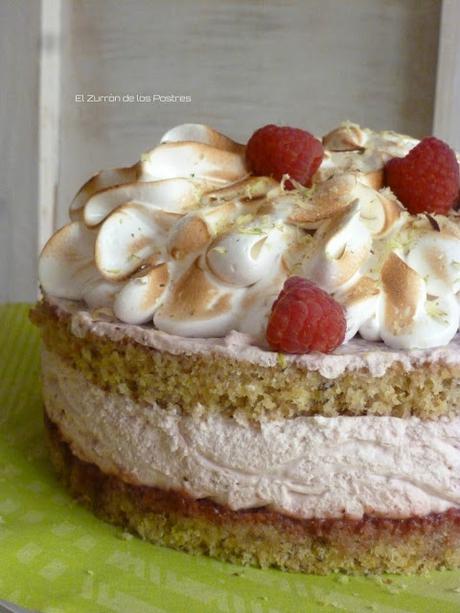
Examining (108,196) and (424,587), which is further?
(108,196)

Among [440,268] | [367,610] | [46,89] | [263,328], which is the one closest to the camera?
[367,610]

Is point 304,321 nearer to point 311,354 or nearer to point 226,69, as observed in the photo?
point 311,354

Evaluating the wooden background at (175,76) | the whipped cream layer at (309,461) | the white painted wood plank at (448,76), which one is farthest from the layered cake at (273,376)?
the wooden background at (175,76)

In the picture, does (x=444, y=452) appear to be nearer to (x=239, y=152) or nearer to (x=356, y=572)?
(x=356, y=572)

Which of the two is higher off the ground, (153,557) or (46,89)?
(46,89)

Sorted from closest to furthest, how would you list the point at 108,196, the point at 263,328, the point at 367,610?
the point at 367,610, the point at 263,328, the point at 108,196

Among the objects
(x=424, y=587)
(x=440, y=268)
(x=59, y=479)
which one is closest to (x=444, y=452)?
(x=424, y=587)

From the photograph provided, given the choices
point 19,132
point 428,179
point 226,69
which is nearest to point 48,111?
point 19,132
